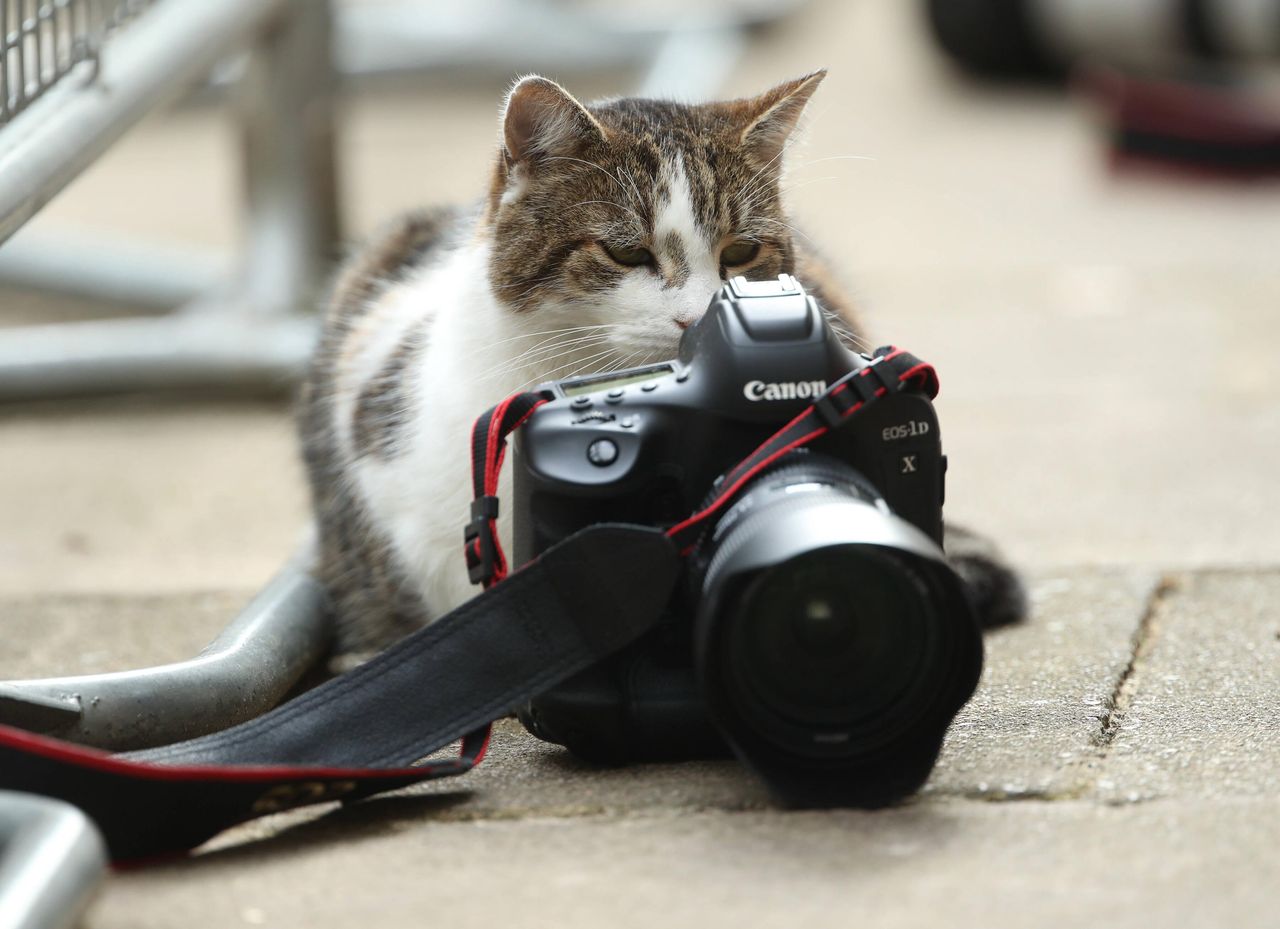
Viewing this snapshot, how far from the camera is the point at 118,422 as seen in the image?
3.07m

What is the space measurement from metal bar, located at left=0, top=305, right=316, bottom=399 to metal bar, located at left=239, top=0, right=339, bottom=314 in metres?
0.09

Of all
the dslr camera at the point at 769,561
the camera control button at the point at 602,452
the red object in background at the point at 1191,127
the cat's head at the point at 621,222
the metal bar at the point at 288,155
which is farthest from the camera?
the red object in background at the point at 1191,127

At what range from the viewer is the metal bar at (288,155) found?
3.17m

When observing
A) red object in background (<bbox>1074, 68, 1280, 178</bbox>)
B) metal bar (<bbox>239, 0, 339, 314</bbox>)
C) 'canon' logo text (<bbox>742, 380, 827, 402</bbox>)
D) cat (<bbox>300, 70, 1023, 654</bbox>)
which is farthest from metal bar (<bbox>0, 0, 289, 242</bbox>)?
red object in background (<bbox>1074, 68, 1280, 178</bbox>)

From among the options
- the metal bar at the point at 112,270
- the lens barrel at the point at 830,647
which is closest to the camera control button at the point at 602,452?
the lens barrel at the point at 830,647

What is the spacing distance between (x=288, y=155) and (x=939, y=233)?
1723 mm

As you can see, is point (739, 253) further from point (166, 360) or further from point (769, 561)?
point (166, 360)

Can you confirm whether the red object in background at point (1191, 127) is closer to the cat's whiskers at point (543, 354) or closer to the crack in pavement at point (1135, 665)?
the crack in pavement at point (1135, 665)

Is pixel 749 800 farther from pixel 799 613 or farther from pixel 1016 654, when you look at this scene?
pixel 1016 654

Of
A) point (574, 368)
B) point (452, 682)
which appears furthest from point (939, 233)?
point (452, 682)

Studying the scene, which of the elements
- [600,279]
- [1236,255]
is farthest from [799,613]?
[1236,255]

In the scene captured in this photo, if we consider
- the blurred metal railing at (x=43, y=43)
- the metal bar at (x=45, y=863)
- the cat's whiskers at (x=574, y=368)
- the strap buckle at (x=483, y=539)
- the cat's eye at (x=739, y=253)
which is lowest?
the metal bar at (x=45, y=863)

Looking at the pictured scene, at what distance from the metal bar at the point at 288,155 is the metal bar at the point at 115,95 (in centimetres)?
19

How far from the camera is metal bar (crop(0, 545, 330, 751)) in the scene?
1447 millimetres
